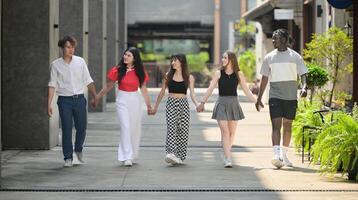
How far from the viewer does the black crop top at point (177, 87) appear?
637 inches

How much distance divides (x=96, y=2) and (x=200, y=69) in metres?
32.7

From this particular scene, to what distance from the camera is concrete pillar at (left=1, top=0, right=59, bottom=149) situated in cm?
1852

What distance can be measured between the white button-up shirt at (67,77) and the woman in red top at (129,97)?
1.26 ft

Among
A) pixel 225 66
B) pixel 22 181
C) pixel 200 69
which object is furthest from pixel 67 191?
pixel 200 69

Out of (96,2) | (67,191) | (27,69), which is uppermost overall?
(96,2)

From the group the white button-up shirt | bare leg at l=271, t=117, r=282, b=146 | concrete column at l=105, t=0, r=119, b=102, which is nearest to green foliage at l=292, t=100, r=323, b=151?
bare leg at l=271, t=117, r=282, b=146

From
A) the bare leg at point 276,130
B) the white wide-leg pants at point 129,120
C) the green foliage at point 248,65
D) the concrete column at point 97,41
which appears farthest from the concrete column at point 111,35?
the bare leg at point 276,130

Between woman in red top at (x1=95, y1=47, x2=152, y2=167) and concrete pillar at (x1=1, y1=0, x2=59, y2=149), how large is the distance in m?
2.79

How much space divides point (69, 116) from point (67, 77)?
1.97 ft

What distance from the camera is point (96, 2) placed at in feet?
110

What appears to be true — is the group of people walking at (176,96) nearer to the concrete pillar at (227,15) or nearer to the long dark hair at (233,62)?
the long dark hair at (233,62)

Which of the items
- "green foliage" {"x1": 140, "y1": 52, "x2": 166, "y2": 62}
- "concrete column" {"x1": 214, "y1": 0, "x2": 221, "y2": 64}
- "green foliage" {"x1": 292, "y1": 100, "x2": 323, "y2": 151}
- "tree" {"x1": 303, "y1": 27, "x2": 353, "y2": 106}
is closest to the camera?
"green foliage" {"x1": 292, "y1": 100, "x2": 323, "y2": 151}

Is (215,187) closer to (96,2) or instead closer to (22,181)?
(22,181)

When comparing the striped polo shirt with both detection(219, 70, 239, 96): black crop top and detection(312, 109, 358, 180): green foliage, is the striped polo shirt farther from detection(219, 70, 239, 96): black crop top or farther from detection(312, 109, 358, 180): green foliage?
detection(312, 109, 358, 180): green foliage
